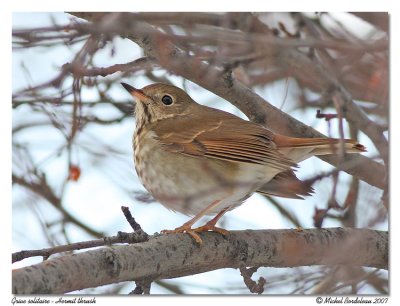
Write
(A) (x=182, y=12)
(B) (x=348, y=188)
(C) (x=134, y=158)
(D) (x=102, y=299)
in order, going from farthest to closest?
(C) (x=134, y=158), (B) (x=348, y=188), (D) (x=102, y=299), (A) (x=182, y=12)

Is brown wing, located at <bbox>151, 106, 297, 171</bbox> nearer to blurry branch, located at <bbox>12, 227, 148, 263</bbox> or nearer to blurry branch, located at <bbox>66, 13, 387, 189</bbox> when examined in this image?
blurry branch, located at <bbox>66, 13, 387, 189</bbox>

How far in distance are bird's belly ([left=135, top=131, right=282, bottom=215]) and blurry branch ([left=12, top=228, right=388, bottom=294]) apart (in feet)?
0.61

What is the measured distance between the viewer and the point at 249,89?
388 cm

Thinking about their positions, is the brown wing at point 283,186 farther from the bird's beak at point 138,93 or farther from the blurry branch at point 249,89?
the bird's beak at point 138,93

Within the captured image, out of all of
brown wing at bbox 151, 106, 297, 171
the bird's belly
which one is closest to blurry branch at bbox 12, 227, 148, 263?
the bird's belly

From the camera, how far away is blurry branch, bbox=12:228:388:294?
2766mm

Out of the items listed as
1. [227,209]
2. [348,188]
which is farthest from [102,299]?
[348,188]

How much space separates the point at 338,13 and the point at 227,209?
126cm

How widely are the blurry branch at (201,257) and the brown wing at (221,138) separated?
0.46m

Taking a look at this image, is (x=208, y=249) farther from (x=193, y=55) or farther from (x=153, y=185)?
(x=193, y=55)

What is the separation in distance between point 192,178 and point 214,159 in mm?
200

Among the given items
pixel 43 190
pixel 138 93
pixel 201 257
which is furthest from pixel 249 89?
pixel 43 190

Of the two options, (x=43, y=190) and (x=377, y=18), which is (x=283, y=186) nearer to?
(x=377, y=18)

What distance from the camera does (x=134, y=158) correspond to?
3.90 meters
